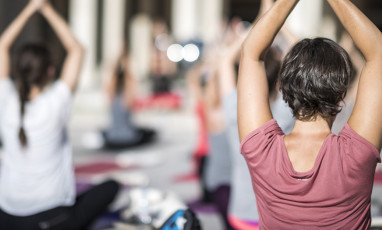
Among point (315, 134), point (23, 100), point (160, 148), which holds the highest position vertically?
point (23, 100)

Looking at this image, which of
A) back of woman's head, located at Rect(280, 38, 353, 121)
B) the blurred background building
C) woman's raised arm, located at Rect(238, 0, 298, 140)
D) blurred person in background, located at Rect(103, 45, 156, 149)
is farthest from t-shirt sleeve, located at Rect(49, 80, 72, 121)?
the blurred background building

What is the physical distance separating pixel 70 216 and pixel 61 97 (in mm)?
606

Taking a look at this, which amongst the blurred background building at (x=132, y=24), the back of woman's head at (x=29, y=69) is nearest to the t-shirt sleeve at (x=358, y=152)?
the back of woman's head at (x=29, y=69)

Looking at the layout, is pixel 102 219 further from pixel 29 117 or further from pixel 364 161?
pixel 364 161

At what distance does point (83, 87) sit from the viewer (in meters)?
12.4

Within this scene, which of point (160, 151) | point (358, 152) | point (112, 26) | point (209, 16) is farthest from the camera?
point (209, 16)

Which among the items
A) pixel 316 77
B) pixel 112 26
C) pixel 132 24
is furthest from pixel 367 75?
pixel 132 24

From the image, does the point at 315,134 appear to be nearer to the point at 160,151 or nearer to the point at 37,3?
the point at 37,3

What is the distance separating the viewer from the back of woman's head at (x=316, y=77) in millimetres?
1346

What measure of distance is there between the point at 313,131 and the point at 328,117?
0.06 m

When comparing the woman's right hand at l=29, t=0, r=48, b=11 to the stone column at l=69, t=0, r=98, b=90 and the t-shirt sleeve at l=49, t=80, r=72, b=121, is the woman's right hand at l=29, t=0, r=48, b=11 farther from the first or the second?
the stone column at l=69, t=0, r=98, b=90

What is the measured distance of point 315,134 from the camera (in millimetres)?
1412

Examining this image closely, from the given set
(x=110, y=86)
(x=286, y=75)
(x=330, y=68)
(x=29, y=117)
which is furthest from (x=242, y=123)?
(x=110, y=86)

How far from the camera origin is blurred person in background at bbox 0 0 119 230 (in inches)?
94.5
